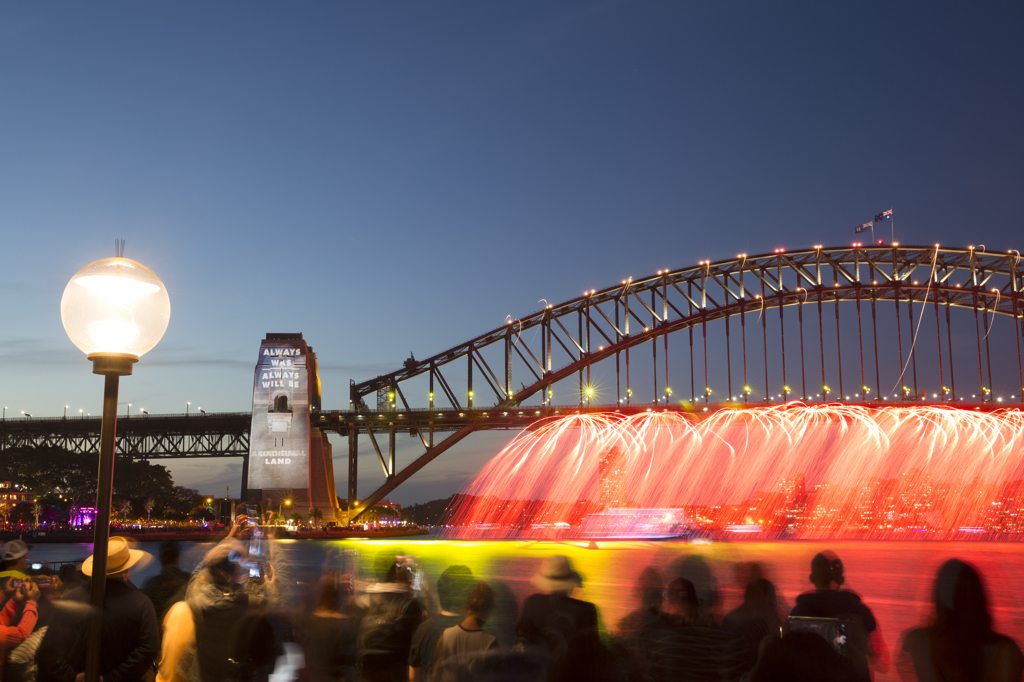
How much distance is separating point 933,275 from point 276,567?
187 feet

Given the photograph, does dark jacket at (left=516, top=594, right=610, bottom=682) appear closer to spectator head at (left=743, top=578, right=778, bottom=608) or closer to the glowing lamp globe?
spectator head at (left=743, top=578, right=778, bottom=608)

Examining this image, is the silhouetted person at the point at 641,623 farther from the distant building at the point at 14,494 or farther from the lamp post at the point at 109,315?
the distant building at the point at 14,494

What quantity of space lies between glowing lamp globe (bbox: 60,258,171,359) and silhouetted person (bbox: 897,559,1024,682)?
4.14m

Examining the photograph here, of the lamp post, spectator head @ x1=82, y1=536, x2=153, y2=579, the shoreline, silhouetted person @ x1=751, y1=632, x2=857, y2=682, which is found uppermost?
the lamp post

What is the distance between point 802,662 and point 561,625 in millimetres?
1548

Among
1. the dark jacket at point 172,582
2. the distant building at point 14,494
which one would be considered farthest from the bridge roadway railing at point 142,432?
the dark jacket at point 172,582

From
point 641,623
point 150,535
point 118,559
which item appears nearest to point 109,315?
point 118,559

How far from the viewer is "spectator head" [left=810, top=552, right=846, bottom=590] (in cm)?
578

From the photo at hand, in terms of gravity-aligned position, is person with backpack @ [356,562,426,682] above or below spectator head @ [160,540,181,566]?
below

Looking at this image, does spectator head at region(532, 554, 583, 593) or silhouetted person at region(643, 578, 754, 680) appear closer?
silhouetted person at region(643, 578, 754, 680)

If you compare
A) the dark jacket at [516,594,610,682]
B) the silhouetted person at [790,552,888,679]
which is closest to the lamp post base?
the dark jacket at [516,594,610,682]

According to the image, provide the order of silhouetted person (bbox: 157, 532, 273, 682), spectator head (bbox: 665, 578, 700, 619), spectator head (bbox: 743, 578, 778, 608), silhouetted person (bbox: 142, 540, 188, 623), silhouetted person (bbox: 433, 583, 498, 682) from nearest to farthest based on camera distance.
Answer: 1. silhouetted person (bbox: 433, 583, 498, 682)
2. spectator head (bbox: 665, 578, 700, 619)
3. silhouetted person (bbox: 157, 532, 273, 682)
4. spectator head (bbox: 743, 578, 778, 608)
5. silhouetted person (bbox: 142, 540, 188, 623)

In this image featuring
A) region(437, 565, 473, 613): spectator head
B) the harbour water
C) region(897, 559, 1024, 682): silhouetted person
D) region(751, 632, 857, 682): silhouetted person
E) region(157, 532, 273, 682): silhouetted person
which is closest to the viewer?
region(751, 632, 857, 682): silhouetted person

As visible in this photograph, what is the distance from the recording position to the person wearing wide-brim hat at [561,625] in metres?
4.61
